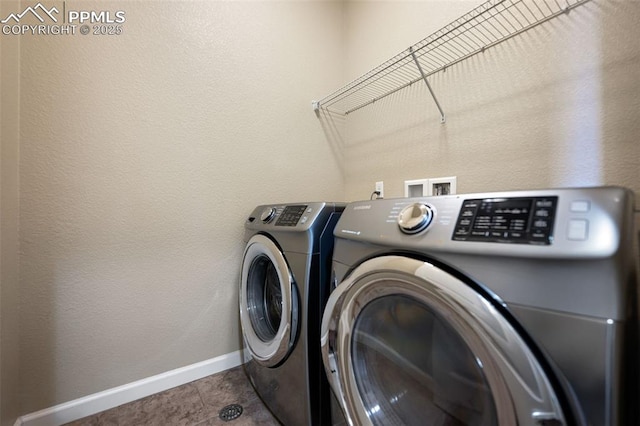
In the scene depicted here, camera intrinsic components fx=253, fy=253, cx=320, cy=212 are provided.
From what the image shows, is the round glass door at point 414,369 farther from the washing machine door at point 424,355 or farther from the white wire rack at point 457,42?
the white wire rack at point 457,42

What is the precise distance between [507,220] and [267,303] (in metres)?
1.15

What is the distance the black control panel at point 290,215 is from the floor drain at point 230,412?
2.94 feet

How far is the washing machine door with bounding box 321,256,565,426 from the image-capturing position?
434 millimetres

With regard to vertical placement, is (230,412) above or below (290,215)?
below

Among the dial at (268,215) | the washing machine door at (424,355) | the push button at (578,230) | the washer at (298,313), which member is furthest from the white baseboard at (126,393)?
the push button at (578,230)

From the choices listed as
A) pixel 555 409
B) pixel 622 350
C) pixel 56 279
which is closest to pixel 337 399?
pixel 555 409

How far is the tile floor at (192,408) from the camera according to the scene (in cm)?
112

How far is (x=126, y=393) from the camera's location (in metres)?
1.23

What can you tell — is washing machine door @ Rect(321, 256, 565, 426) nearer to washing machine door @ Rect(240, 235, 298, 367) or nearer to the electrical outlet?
washing machine door @ Rect(240, 235, 298, 367)

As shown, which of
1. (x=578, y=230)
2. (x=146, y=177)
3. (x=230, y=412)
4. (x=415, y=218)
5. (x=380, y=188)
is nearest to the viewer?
(x=578, y=230)

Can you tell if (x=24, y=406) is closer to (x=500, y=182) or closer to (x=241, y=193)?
(x=241, y=193)

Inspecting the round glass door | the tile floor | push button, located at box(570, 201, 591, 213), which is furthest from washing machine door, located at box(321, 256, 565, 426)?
the tile floor

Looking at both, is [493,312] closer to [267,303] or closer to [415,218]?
[415,218]

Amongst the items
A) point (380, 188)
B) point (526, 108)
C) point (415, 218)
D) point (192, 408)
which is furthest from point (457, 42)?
point (192, 408)
